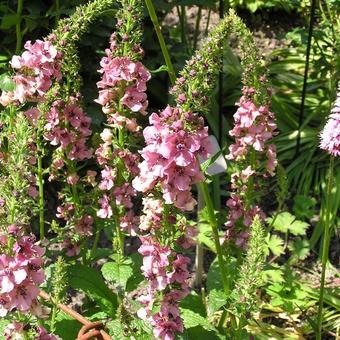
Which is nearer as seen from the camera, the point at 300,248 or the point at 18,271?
the point at 18,271

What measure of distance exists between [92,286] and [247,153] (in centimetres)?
69

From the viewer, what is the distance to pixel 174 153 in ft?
5.87

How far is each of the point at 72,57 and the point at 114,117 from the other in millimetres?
227

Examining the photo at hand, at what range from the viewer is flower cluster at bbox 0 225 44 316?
1.69 meters

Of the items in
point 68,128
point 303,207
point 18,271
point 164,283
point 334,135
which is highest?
point 334,135

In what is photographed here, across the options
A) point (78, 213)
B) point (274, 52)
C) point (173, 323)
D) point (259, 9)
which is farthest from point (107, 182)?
point (259, 9)

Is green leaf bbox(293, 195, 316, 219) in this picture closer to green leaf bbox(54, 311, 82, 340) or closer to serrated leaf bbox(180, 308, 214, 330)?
serrated leaf bbox(180, 308, 214, 330)

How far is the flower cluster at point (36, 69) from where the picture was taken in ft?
7.23

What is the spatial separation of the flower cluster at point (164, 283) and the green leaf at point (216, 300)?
1.11ft

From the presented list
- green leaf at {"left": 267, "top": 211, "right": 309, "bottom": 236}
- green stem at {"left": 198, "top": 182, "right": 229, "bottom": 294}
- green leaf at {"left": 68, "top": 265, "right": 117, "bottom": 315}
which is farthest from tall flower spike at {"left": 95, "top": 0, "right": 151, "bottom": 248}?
green leaf at {"left": 267, "top": 211, "right": 309, "bottom": 236}

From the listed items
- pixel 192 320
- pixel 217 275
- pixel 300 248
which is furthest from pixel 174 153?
pixel 300 248

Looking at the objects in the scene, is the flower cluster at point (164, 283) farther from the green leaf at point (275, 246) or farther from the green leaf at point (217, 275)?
the green leaf at point (275, 246)

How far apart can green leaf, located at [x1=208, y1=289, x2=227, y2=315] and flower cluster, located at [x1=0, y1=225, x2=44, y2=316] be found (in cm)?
77

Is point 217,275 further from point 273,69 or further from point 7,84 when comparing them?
point 273,69
